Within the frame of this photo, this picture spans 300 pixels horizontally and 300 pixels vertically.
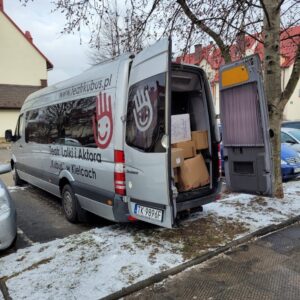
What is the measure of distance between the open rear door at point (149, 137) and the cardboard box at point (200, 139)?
1.31 m

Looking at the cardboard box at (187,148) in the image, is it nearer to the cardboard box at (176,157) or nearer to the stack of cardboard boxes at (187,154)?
the stack of cardboard boxes at (187,154)

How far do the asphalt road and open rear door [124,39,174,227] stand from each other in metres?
1.54

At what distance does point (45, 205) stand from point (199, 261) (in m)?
4.36

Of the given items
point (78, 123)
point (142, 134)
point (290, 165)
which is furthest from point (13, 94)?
point (142, 134)

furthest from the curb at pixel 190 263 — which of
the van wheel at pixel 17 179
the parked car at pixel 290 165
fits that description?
the van wheel at pixel 17 179

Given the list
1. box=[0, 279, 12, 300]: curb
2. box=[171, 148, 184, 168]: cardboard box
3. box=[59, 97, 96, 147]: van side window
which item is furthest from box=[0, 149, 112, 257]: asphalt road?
box=[171, 148, 184, 168]: cardboard box

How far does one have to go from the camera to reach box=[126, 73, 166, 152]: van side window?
14.5 ft

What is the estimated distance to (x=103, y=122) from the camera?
17.0ft

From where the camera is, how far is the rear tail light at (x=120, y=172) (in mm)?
4902

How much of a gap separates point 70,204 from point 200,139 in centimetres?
245

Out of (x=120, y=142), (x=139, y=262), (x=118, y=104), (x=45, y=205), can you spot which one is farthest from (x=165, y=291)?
(x=45, y=205)

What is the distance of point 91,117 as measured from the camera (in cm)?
548

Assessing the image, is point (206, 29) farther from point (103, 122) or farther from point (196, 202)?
point (196, 202)

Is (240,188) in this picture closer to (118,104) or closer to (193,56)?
(118,104)
